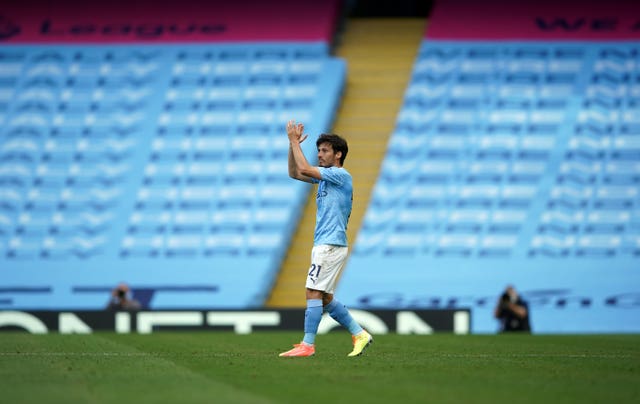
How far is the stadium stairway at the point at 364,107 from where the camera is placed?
24797 mm

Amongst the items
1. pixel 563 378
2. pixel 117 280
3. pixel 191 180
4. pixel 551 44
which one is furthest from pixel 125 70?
pixel 563 378

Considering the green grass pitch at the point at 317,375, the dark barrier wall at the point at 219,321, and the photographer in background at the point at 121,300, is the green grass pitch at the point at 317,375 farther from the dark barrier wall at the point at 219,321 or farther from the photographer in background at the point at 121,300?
the photographer in background at the point at 121,300

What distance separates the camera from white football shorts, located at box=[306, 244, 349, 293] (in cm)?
1037

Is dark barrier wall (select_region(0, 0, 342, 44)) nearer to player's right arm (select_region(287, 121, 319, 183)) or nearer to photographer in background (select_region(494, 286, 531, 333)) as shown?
photographer in background (select_region(494, 286, 531, 333))

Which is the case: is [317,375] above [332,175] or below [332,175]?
below

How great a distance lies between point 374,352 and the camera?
11.4 meters

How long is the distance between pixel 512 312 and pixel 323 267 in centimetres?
1147

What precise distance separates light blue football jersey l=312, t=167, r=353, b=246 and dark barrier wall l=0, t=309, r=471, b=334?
31.7 feet

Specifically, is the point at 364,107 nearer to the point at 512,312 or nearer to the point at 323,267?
the point at 512,312

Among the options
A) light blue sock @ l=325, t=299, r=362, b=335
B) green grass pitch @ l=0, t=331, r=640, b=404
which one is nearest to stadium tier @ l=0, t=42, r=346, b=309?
green grass pitch @ l=0, t=331, r=640, b=404

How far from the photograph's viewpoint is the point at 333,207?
34.5 feet

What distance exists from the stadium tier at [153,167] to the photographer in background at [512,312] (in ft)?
17.0

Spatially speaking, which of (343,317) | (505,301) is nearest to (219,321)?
(505,301)

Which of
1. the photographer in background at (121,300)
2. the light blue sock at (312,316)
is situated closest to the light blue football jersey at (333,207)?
the light blue sock at (312,316)
